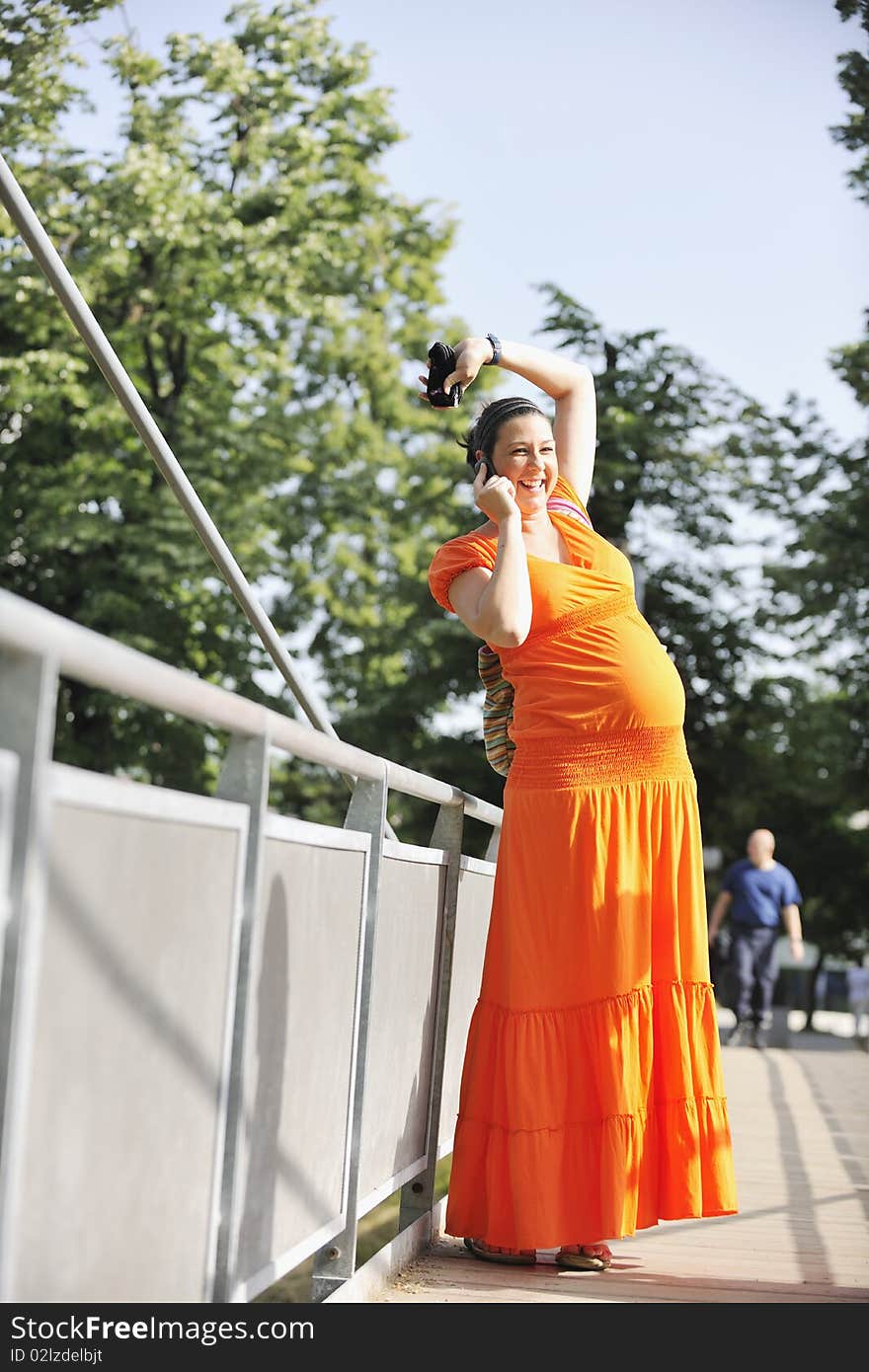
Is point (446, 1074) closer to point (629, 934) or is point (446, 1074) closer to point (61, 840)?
point (629, 934)

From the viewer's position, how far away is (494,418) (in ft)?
12.0

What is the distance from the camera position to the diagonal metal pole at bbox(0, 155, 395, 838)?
11.0 ft

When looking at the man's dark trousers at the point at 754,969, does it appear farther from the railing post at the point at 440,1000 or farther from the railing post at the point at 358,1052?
the railing post at the point at 358,1052

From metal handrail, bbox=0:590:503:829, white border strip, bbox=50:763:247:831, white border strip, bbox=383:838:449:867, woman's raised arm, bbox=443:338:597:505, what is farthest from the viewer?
woman's raised arm, bbox=443:338:597:505

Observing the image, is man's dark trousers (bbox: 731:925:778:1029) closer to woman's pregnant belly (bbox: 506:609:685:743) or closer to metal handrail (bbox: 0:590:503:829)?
woman's pregnant belly (bbox: 506:609:685:743)

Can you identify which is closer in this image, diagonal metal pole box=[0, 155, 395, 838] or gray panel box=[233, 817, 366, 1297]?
gray panel box=[233, 817, 366, 1297]

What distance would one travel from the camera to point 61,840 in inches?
58.7

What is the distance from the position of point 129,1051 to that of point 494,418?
7.31 feet

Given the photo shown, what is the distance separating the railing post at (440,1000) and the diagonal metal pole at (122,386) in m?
0.46

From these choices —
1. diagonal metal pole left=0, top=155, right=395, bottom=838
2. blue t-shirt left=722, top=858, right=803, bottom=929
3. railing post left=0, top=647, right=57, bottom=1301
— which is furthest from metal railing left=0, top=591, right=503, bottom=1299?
blue t-shirt left=722, top=858, right=803, bottom=929

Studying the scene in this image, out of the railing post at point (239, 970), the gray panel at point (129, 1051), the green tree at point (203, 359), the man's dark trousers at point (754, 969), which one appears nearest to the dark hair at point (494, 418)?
the railing post at point (239, 970)

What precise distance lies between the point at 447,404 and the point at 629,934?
3.90 ft

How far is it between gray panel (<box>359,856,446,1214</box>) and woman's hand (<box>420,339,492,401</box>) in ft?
3.43
